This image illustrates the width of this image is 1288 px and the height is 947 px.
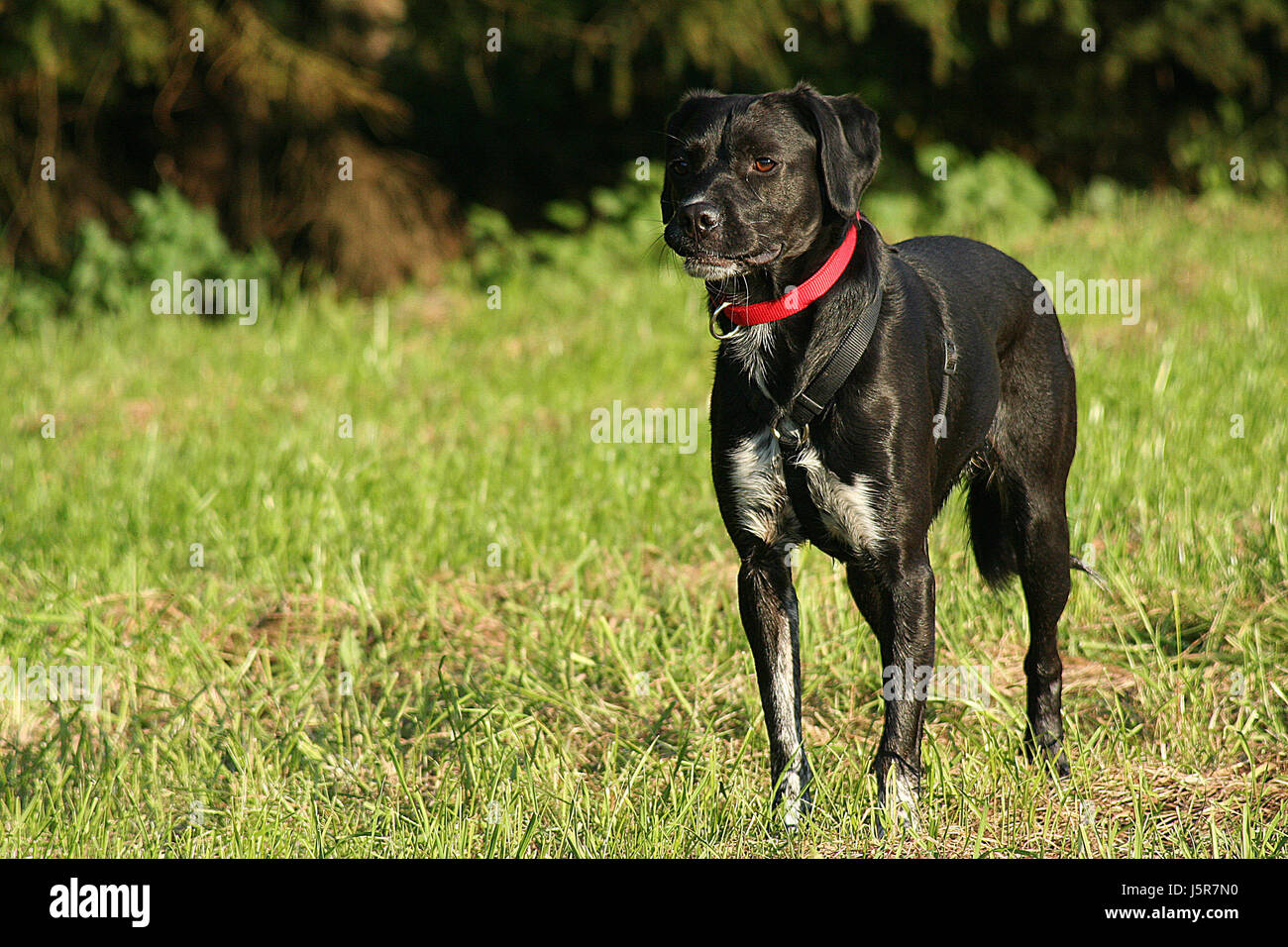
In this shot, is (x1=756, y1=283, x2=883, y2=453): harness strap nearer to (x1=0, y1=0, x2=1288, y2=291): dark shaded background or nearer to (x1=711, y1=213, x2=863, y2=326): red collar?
(x1=711, y1=213, x2=863, y2=326): red collar

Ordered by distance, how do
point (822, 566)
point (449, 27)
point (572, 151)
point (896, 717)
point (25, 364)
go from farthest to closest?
1. point (572, 151)
2. point (449, 27)
3. point (25, 364)
4. point (822, 566)
5. point (896, 717)

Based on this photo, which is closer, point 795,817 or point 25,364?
point 795,817

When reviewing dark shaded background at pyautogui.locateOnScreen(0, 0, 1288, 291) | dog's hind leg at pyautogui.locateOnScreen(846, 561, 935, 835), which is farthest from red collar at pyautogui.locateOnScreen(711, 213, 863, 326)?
dark shaded background at pyautogui.locateOnScreen(0, 0, 1288, 291)

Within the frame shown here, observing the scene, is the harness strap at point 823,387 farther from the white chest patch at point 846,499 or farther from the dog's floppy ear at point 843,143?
the dog's floppy ear at point 843,143

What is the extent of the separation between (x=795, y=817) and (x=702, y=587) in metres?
1.65

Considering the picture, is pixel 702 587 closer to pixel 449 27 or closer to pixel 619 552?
pixel 619 552

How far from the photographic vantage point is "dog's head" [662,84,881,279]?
3121mm

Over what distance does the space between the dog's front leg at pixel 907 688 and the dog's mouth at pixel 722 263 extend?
2.72ft

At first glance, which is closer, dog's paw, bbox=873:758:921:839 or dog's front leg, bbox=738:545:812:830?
dog's paw, bbox=873:758:921:839

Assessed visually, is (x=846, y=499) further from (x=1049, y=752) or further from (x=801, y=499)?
(x=1049, y=752)

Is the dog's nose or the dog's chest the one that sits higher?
the dog's nose

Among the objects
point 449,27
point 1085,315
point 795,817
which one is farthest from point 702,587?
point 449,27

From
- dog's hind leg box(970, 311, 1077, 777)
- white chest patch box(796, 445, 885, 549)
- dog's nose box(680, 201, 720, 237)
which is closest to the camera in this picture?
dog's nose box(680, 201, 720, 237)

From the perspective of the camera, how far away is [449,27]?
1023 cm
